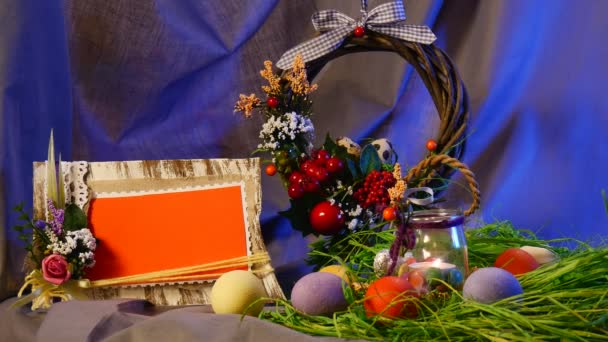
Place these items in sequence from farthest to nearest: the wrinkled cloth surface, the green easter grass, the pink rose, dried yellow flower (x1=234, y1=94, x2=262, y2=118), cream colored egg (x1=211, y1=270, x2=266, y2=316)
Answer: dried yellow flower (x1=234, y1=94, x2=262, y2=118), the pink rose, cream colored egg (x1=211, y1=270, x2=266, y2=316), the wrinkled cloth surface, the green easter grass

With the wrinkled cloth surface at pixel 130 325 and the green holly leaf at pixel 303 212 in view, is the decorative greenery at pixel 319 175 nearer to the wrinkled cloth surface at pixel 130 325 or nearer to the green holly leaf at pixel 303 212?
the green holly leaf at pixel 303 212

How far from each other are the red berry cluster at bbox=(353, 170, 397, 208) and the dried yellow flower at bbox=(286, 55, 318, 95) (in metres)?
0.18

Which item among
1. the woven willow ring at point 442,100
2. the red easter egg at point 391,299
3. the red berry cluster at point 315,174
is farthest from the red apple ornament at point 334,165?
the red easter egg at point 391,299

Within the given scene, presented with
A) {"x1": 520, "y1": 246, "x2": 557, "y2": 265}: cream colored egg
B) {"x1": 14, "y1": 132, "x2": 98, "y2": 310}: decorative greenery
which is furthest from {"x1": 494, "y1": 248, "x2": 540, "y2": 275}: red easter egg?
{"x1": 14, "y1": 132, "x2": 98, "y2": 310}: decorative greenery

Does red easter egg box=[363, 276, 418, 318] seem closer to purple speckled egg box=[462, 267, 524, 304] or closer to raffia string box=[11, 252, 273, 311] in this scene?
purple speckled egg box=[462, 267, 524, 304]

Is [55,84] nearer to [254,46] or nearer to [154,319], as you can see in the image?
[254,46]

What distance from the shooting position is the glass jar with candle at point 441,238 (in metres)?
0.98

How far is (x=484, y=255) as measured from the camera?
115 centimetres

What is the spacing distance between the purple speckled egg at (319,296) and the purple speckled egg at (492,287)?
16 centimetres

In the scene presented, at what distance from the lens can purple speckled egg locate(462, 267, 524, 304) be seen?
854 millimetres

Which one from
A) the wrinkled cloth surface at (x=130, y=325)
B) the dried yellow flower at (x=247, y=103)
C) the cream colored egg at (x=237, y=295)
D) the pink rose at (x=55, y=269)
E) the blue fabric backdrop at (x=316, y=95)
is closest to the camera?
the wrinkled cloth surface at (x=130, y=325)

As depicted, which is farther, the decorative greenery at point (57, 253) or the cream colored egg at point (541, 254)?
the decorative greenery at point (57, 253)

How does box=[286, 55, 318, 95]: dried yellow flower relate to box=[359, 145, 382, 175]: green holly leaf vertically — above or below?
above

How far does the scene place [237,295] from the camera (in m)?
1.02
